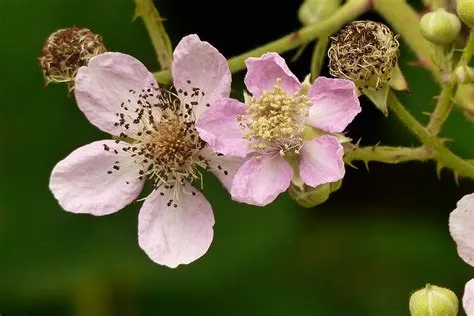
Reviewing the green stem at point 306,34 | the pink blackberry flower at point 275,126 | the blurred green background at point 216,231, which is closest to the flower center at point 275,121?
the pink blackberry flower at point 275,126

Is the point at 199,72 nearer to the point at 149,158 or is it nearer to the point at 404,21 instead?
the point at 149,158

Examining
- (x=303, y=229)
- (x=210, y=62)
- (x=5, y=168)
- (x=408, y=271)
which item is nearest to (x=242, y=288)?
(x=303, y=229)

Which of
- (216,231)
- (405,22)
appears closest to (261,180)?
(405,22)

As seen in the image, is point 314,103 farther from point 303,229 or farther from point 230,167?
point 303,229

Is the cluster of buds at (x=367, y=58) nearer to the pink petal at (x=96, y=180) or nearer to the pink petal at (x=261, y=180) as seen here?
the pink petal at (x=261, y=180)

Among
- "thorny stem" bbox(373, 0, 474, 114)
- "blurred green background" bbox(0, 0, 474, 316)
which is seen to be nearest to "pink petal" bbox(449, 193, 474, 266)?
"thorny stem" bbox(373, 0, 474, 114)

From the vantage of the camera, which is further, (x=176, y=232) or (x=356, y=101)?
(x=176, y=232)
